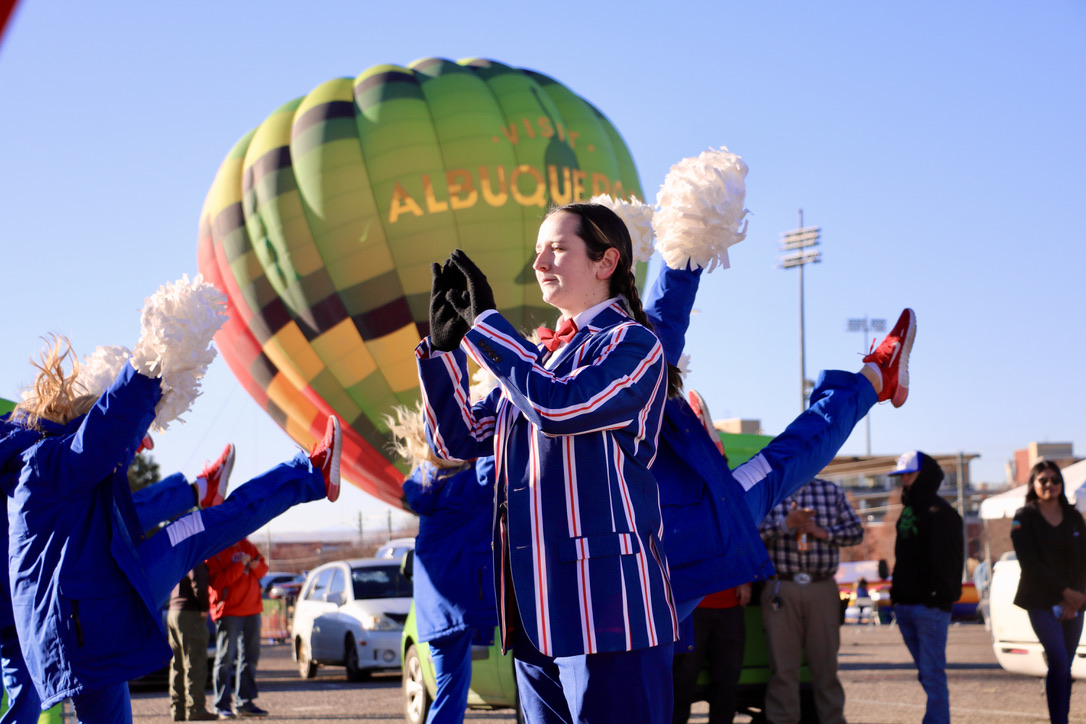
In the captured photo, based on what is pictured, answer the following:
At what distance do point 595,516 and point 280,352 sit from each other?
16.3 meters

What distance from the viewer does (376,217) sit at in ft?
57.1

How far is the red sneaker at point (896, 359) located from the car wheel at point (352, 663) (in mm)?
10162

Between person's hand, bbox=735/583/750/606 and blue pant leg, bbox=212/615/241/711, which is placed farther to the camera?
blue pant leg, bbox=212/615/241/711

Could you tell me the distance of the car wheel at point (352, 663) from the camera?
1381cm

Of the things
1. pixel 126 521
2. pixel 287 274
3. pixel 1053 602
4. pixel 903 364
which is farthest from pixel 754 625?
pixel 287 274

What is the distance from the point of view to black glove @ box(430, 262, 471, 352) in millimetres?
2670

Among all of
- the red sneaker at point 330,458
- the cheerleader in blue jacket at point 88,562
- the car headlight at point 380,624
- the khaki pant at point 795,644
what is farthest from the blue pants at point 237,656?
the cheerleader in blue jacket at point 88,562

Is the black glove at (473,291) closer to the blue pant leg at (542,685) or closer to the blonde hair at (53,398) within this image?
the blue pant leg at (542,685)

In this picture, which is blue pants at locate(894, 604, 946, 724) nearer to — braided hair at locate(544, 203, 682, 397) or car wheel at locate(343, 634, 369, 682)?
braided hair at locate(544, 203, 682, 397)

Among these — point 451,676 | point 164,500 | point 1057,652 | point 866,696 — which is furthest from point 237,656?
point 1057,652

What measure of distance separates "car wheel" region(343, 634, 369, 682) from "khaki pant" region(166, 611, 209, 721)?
13.8 feet

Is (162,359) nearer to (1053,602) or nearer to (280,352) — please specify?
(1053,602)

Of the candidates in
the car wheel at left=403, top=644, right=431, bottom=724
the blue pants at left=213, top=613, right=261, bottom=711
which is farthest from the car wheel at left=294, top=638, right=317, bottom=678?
the car wheel at left=403, top=644, right=431, bottom=724

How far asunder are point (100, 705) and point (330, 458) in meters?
1.90
